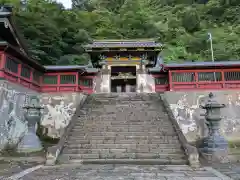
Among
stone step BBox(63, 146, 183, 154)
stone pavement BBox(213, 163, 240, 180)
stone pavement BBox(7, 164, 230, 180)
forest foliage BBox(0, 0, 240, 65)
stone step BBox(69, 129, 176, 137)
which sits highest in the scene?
forest foliage BBox(0, 0, 240, 65)

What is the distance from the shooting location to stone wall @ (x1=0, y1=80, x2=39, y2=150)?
938 centimetres

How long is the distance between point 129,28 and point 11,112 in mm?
34258

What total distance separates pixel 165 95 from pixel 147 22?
33862mm

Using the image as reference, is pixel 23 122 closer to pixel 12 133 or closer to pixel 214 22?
pixel 12 133

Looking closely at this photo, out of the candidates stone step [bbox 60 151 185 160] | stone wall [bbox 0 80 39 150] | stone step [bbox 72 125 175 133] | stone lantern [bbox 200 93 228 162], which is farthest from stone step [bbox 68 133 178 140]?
stone wall [bbox 0 80 39 150]

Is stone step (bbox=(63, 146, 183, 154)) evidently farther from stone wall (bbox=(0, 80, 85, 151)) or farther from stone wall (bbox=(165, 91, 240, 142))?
stone wall (bbox=(165, 91, 240, 142))

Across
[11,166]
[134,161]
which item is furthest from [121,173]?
[11,166]

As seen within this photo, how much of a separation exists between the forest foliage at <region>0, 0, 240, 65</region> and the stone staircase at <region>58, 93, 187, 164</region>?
17199mm

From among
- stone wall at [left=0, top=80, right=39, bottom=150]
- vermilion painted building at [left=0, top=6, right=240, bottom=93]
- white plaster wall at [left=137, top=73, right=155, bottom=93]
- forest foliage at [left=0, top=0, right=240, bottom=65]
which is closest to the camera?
stone wall at [left=0, top=80, right=39, bottom=150]

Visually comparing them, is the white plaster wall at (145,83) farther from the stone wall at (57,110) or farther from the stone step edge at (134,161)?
the stone step edge at (134,161)

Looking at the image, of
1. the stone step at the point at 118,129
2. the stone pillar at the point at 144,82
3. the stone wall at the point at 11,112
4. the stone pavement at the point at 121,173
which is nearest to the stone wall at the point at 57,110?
the stone wall at the point at 11,112

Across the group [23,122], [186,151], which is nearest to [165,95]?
[186,151]

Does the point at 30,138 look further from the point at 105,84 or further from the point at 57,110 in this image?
the point at 105,84

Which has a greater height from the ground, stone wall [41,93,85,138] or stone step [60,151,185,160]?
stone wall [41,93,85,138]
